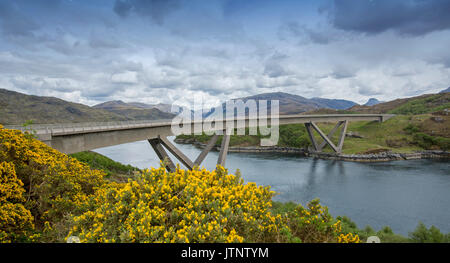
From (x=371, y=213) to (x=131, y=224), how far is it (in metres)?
25.6

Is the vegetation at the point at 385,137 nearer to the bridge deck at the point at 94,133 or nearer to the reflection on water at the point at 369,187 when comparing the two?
the reflection on water at the point at 369,187

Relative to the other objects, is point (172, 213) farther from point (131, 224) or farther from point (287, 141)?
point (287, 141)

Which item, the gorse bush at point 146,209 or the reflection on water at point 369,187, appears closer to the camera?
the gorse bush at point 146,209

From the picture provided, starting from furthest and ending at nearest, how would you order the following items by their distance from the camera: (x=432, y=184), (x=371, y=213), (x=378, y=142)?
1. (x=378, y=142)
2. (x=432, y=184)
3. (x=371, y=213)

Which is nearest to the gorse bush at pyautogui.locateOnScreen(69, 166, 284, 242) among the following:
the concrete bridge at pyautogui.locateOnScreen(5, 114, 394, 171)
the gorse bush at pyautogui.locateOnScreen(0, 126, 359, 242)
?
the gorse bush at pyautogui.locateOnScreen(0, 126, 359, 242)

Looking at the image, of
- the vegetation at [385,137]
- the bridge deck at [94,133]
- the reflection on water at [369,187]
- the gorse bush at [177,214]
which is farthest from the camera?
the vegetation at [385,137]

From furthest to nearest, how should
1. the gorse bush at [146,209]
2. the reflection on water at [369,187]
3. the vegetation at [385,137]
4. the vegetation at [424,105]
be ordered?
the vegetation at [424,105] → the vegetation at [385,137] → the reflection on water at [369,187] → the gorse bush at [146,209]

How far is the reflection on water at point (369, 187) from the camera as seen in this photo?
23.0m

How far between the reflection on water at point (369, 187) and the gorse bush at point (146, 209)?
18.5m

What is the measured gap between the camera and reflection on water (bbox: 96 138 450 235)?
75.3 ft

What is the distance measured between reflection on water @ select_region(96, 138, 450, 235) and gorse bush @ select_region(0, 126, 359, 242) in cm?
1848

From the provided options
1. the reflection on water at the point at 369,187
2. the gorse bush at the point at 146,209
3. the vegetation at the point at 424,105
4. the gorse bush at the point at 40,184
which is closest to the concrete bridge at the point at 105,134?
the gorse bush at the point at 40,184
